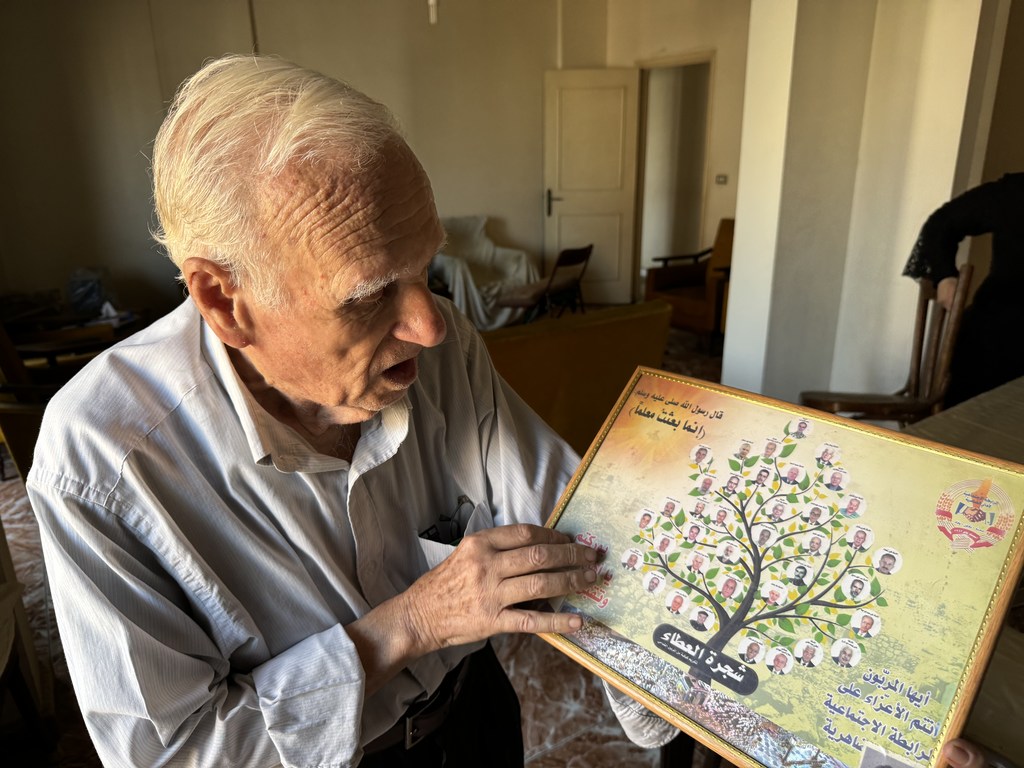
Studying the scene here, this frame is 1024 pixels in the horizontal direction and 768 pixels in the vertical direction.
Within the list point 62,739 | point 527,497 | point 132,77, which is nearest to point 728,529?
point 527,497

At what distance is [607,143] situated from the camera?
24.2 ft

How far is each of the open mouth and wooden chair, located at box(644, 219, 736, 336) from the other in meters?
5.05

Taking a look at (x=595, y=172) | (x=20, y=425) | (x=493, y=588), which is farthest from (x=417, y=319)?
(x=595, y=172)

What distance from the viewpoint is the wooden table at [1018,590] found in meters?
0.92

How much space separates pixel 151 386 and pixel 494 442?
460 mm

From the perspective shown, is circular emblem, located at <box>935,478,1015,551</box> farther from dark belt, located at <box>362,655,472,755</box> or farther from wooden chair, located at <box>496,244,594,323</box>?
wooden chair, located at <box>496,244,594,323</box>

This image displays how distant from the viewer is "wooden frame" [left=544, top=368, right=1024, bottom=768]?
0.63 metres

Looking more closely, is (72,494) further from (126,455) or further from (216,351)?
(216,351)

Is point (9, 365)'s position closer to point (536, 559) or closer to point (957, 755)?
point (536, 559)

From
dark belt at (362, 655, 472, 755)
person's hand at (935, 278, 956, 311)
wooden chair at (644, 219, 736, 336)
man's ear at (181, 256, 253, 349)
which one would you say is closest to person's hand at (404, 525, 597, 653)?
dark belt at (362, 655, 472, 755)

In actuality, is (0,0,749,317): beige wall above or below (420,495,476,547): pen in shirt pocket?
above

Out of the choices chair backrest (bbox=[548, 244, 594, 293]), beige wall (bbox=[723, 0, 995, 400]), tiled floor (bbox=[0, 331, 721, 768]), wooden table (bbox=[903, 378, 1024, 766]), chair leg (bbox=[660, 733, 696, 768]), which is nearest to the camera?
wooden table (bbox=[903, 378, 1024, 766])

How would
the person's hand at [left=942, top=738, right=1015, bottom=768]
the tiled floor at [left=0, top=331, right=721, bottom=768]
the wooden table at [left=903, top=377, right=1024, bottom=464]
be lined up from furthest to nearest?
the tiled floor at [left=0, top=331, right=721, bottom=768] < the wooden table at [left=903, top=377, right=1024, bottom=464] < the person's hand at [left=942, top=738, right=1015, bottom=768]

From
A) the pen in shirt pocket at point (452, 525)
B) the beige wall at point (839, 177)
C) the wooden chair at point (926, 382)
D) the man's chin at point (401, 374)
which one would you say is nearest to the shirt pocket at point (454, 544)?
the pen in shirt pocket at point (452, 525)
